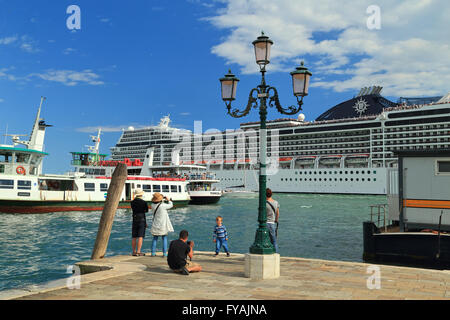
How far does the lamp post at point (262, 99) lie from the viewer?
24.8ft

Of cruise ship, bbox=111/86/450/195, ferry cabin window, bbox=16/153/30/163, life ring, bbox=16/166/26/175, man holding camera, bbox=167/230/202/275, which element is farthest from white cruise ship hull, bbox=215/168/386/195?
man holding camera, bbox=167/230/202/275

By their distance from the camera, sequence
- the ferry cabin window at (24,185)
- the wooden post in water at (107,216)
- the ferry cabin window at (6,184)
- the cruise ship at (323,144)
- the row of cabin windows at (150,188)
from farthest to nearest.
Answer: the cruise ship at (323,144) < the row of cabin windows at (150,188) < the ferry cabin window at (24,185) < the ferry cabin window at (6,184) < the wooden post in water at (107,216)

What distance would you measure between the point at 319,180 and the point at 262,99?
60.7m

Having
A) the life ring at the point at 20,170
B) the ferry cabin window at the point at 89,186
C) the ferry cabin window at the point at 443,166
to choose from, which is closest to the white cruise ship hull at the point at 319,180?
the ferry cabin window at the point at 89,186

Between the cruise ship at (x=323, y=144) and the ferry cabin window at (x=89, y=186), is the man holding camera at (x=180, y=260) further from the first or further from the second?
the cruise ship at (x=323, y=144)

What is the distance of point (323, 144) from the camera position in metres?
71.3

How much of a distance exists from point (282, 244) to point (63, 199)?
821 inches

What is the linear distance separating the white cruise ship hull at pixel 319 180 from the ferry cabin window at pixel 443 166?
5151 centimetres

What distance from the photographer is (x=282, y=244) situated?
17.9 meters

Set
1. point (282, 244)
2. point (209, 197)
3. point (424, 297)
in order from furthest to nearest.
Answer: point (209, 197) → point (282, 244) → point (424, 297)
